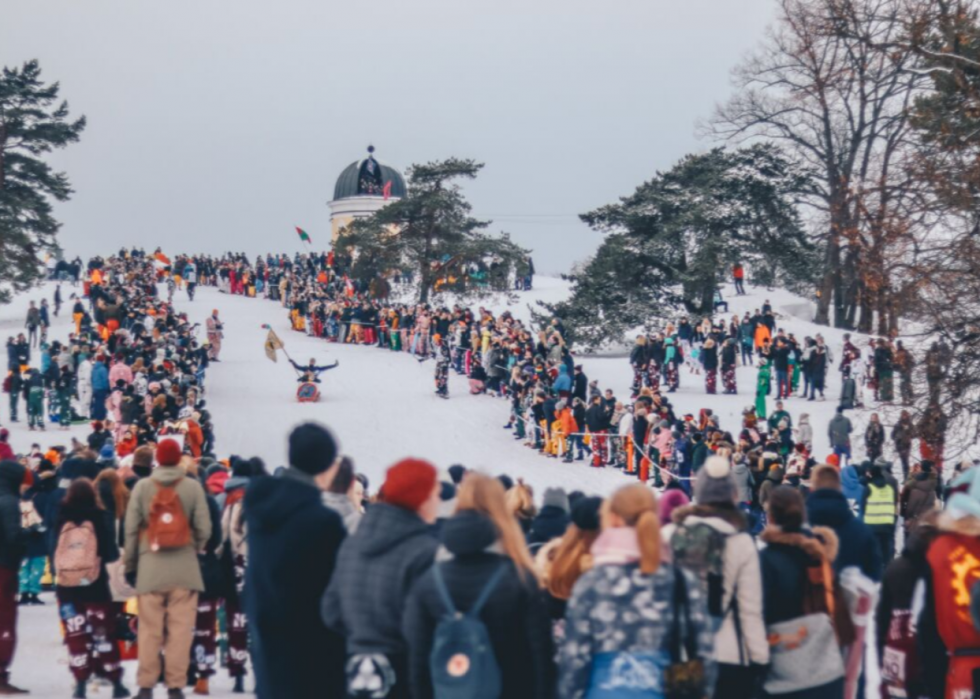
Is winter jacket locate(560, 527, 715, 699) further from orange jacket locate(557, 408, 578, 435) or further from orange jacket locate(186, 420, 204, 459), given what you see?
orange jacket locate(557, 408, 578, 435)

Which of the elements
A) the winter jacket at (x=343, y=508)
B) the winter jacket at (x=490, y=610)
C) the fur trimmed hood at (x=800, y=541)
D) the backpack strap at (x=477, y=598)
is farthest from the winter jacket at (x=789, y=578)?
the winter jacket at (x=343, y=508)

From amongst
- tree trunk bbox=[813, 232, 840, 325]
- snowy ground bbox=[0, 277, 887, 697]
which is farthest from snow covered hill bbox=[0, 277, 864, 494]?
tree trunk bbox=[813, 232, 840, 325]

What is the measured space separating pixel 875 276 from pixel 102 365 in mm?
16322

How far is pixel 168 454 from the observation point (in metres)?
8.63

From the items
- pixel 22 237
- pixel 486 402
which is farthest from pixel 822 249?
pixel 22 237

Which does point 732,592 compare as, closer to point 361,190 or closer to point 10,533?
point 10,533

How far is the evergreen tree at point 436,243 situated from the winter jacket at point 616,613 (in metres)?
48.5

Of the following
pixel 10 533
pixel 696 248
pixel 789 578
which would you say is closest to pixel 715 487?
pixel 789 578

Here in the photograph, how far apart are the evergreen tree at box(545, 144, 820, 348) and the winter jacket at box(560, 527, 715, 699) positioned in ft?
113

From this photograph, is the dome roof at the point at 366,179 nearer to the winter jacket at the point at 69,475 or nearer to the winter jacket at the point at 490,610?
the winter jacket at the point at 69,475

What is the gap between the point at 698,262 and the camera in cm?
3947

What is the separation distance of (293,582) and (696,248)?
118 feet

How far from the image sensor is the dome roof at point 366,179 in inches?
3250

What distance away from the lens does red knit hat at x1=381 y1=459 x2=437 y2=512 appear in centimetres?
582
